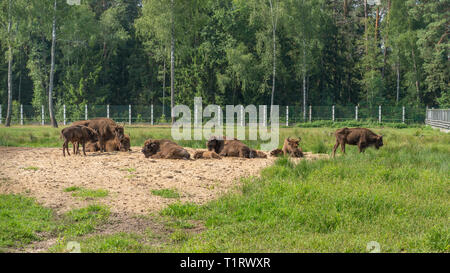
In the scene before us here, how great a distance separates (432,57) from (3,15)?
40274mm

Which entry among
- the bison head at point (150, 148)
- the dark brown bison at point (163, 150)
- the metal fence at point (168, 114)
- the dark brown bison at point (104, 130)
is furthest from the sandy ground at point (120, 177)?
the metal fence at point (168, 114)

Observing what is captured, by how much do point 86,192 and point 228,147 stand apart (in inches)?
280

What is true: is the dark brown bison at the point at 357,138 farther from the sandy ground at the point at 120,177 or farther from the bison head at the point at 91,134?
the bison head at the point at 91,134

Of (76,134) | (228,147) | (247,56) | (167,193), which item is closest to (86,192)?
(167,193)

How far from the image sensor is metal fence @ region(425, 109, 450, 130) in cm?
3439

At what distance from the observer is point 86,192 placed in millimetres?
9070

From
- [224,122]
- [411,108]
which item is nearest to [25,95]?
[224,122]

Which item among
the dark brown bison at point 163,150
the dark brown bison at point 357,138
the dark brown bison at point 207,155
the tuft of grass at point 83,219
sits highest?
the dark brown bison at point 357,138

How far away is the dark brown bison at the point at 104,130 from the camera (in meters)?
15.7

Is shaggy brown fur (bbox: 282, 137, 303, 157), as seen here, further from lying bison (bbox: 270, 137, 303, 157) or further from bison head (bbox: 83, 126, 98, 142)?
bison head (bbox: 83, 126, 98, 142)

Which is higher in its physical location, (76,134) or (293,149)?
(76,134)

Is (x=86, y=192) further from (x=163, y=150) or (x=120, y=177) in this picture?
(x=163, y=150)

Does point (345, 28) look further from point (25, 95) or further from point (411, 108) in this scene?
point (25, 95)

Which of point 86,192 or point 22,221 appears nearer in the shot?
point 22,221
